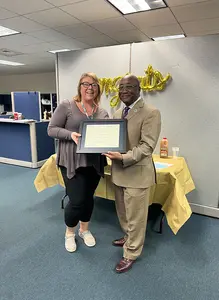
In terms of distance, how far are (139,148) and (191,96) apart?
1383 millimetres

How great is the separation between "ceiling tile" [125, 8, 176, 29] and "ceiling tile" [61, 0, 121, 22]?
308mm

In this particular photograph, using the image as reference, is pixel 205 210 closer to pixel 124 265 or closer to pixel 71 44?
pixel 124 265

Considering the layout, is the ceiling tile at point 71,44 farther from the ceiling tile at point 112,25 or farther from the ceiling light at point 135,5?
the ceiling light at point 135,5

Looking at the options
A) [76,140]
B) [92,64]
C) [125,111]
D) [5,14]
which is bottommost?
[76,140]

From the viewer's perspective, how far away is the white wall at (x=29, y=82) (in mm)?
9180

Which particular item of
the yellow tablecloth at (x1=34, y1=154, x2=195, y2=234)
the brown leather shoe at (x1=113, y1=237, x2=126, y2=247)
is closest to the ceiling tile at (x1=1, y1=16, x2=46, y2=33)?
the yellow tablecloth at (x1=34, y1=154, x2=195, y2=234)

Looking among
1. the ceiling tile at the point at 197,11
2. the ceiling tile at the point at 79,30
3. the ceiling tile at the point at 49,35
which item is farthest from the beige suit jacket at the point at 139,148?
the ceiling tile at the point at 49,35

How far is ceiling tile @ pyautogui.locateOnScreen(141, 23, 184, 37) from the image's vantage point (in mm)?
3872

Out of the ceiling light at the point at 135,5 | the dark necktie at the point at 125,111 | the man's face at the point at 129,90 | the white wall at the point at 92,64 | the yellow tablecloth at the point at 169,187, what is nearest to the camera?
the man's face at the point at 129,90

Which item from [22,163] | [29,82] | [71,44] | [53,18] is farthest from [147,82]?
Result: [29,82]

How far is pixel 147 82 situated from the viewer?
8.74ft

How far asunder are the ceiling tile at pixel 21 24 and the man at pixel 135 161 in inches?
119

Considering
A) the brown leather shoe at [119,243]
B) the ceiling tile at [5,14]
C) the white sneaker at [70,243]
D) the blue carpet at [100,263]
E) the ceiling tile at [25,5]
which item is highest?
the ceiling tile at [25,5]

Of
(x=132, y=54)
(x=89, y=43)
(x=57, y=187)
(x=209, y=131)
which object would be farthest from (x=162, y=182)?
(x=89, y=43)
